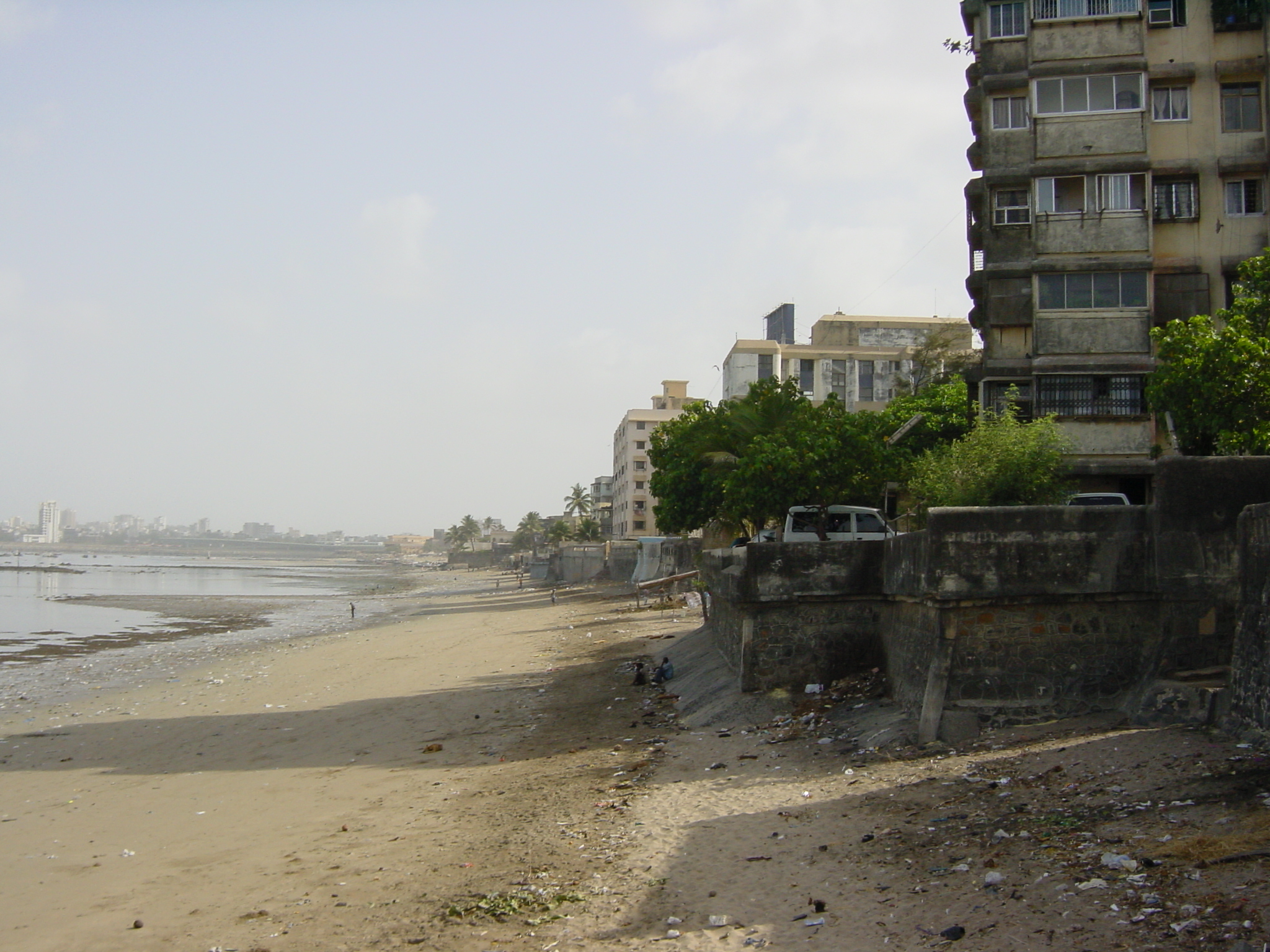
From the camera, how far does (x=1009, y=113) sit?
26406 mm

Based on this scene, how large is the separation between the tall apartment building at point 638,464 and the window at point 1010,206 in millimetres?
71084

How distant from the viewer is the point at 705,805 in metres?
10.1

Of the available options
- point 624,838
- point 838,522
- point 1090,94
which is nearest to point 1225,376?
point 838,522

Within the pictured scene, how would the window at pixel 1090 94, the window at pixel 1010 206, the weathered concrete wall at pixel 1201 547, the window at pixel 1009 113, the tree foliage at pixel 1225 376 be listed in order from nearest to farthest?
the weathered concrete wall at pixel 1201 547, the tree foliage at pixel 1225 376, the window at pixel 1090 94, the window at pixel 1010 206, the window at pixel 1009 113

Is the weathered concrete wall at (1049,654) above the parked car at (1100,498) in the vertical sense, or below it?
below

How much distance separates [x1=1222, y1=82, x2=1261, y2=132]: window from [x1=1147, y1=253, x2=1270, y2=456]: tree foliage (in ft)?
29.8

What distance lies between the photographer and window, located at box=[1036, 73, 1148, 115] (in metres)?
24.9

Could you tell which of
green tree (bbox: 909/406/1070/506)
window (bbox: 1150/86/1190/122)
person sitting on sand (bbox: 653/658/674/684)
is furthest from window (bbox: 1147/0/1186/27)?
person sitting on sand (bbox: 653/658/674/684)

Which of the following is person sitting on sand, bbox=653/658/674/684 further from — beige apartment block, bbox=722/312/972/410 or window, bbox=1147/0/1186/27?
beige apartment block, bbox=722/312/972/410

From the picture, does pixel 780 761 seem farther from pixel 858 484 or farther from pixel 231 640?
pixel 231 640

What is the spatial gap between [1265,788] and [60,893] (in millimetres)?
10282

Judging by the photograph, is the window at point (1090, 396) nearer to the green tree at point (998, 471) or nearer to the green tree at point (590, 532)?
the green tree at point (998, 471)

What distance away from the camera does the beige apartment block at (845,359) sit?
2692 inches

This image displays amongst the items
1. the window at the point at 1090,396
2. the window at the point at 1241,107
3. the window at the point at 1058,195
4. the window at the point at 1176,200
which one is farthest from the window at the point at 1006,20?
the window at the point at 1090,396
